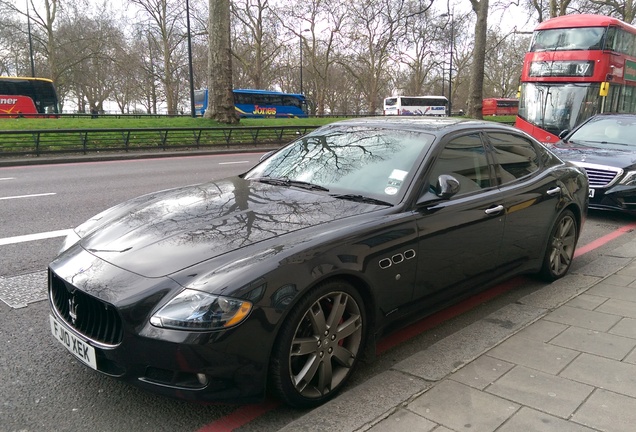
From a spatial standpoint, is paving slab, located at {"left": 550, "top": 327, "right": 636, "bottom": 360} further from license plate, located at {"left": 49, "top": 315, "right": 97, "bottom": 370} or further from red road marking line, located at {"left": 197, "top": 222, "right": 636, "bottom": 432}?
license plate, located at {"left": 49, "top": 315, "right": 97, "bottom": 370}

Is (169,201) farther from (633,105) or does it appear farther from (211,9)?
(211,9)

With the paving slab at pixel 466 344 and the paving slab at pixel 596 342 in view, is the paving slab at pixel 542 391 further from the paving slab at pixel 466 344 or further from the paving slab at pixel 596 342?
the paving slab at pixel 596 342

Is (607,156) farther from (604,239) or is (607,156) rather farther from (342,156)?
(342,156)

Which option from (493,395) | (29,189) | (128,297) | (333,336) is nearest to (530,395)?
(493,395)

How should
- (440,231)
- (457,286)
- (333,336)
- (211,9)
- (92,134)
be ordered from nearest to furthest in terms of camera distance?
(333,336), (440,231), (457,286), (92,134), (211,9)

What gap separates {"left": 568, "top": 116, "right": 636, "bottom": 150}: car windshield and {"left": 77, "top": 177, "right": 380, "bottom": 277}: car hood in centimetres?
726

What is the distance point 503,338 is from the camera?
3.50 meters

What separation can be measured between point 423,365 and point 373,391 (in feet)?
1.59

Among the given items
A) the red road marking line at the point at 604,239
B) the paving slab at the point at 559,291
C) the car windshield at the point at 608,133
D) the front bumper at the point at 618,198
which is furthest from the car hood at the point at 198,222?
the car windshield at the point at 608,133

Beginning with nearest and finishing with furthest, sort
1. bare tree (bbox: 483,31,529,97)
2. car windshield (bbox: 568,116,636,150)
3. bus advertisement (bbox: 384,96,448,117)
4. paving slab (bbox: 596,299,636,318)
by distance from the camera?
paving slab (bbox: 596,299,636,318)
car windshield (bbox: 568,116,636,150)
bus advertisement (bbox: 384,96,448,117)
bare tree (bbox: 483,31,529,97)

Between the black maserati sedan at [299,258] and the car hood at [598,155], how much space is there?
4.08 meters

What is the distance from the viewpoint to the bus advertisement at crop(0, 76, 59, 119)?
29859 millimetres

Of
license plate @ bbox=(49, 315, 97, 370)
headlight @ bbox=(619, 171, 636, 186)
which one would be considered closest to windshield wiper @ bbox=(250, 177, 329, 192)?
license plate @ bbox=(49, 315, 97, 370)

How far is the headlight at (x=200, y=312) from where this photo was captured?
2.34 meters
